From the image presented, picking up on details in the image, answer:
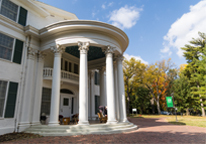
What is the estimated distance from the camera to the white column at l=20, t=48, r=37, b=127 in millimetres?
9383

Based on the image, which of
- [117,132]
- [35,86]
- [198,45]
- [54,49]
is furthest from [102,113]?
[198,45]

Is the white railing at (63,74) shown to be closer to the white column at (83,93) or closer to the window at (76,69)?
the window at (76,69)

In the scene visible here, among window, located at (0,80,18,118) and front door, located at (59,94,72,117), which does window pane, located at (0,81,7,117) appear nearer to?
window, located at (0,80,18,118)

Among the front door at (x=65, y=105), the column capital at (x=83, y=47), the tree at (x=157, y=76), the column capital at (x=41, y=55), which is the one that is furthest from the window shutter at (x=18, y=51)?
the tree at (x=157, y=76)

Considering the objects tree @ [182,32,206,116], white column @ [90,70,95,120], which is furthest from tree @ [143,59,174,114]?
white column @ [90,70,95,120]

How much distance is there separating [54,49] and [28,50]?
215 cm

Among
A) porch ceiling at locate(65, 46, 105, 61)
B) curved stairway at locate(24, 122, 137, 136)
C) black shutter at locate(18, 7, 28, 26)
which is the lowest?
curved stairway at locate(24, 122, 137, 136)

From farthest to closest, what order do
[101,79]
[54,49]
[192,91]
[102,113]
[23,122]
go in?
1. [192,91]
2. [101,79]
3. [102,113]
4. [54,49]
5. [23,122]

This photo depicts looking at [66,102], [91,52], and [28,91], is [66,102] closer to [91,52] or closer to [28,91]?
[28,91]

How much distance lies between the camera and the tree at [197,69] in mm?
25984

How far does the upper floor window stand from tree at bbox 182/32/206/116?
29024 mm

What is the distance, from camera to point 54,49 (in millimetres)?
10266

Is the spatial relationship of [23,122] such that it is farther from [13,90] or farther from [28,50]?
[28,50]

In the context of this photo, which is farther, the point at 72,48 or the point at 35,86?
the point at 72,48
